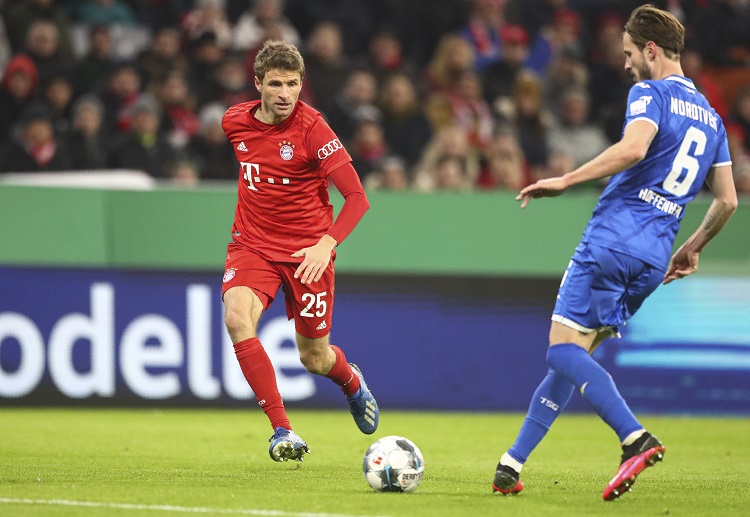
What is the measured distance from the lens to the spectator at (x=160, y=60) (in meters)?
14.0

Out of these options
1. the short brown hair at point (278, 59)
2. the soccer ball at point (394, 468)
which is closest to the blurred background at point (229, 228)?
the short brown hair at point (278, 59)

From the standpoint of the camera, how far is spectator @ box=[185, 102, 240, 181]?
13.3 m

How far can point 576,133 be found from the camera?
15266mm

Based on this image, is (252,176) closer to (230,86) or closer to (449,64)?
(230,86)

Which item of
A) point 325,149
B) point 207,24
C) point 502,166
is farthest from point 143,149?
point 325,149

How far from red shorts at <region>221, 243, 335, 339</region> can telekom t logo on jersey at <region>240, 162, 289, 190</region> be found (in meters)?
0.38

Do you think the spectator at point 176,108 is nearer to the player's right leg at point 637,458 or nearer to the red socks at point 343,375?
the red socks at point 343,375

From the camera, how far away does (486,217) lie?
494 inches

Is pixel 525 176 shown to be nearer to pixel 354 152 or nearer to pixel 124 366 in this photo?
pixel 354 152

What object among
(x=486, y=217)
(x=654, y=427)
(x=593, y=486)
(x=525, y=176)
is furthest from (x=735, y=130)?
(x=593, y=486)

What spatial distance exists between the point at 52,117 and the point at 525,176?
502 centimetres

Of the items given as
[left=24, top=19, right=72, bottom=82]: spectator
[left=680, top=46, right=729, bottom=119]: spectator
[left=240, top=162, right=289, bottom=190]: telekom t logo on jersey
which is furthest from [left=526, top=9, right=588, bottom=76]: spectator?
[left=240, top=162, right=289, bottom=190]: telekom t logo on jersey

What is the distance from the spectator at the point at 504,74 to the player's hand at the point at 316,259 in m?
8.24

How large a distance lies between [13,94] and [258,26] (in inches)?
121
